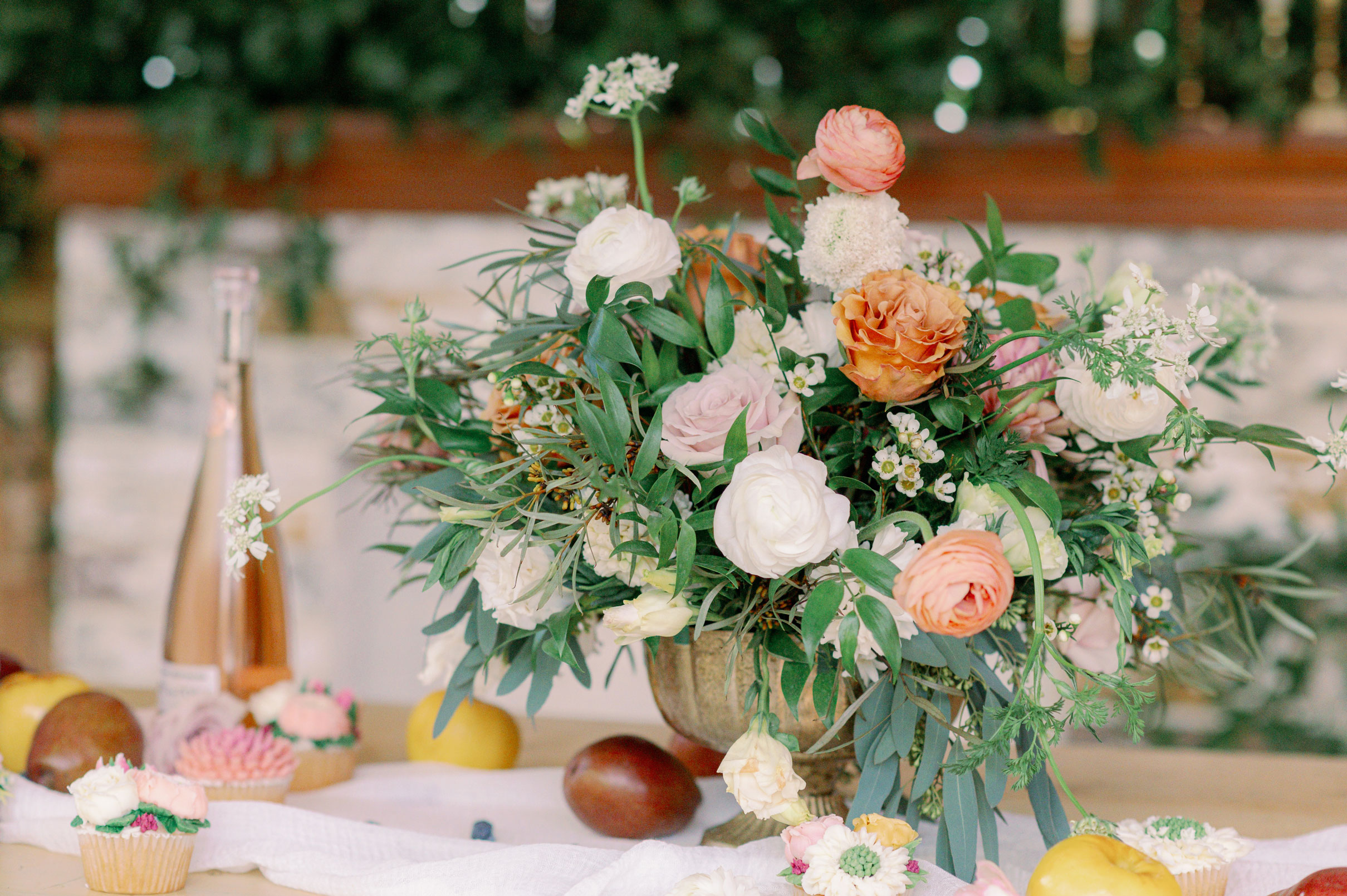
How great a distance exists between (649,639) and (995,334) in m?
0.29

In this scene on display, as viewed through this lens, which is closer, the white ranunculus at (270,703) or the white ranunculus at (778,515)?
the white ranunculus at (778,515)

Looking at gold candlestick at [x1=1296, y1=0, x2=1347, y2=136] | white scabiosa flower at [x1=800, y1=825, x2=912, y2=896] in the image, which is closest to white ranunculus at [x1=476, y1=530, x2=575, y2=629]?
white scabiosa flower at [x1=800, y1=825, x2=912, y2=896]

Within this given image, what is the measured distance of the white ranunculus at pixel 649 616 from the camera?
1.86 ft

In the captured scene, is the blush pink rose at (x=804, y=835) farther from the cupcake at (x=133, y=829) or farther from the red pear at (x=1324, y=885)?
the cupcake at (x=133, y=829)

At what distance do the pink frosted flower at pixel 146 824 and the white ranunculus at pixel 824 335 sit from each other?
0.48 meters

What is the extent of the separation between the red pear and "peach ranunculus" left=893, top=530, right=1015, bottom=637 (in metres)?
0.24

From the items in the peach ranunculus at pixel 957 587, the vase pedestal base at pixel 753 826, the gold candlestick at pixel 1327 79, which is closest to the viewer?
the peach ranunculus at pixel 957 587

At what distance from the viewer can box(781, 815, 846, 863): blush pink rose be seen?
552mm

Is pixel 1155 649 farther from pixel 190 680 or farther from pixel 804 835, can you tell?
pixel 190 680

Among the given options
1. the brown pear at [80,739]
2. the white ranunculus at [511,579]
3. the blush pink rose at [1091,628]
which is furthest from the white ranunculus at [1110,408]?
the brown pear at [80,739]

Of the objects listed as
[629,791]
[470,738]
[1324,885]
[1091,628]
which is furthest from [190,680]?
[1324,885]

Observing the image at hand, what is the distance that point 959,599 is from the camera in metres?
0.48

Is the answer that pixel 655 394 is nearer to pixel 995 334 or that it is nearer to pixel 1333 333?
pixel 995 334

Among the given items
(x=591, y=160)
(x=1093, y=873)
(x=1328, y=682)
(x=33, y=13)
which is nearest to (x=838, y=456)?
(x=1093, y=873)
